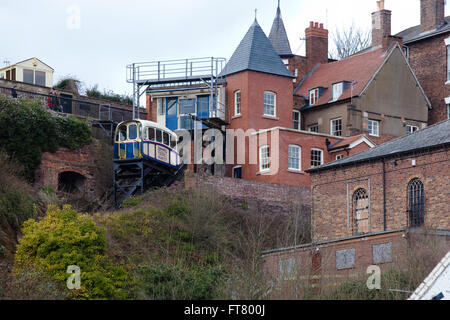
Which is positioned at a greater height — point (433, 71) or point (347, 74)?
point (433, 71)

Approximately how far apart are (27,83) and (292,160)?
15246 millimetres

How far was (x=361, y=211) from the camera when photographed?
3691cm

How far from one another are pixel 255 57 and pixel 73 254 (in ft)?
73.8

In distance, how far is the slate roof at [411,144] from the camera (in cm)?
3450

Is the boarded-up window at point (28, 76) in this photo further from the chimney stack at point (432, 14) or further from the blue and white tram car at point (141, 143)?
the chimney stack at point (432, 14)

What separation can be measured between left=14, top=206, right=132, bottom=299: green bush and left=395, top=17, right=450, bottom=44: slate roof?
28.4 metres

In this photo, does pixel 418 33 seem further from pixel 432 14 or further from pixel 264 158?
pixel 264 158

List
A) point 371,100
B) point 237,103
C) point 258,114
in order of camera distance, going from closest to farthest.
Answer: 1. point 258,114
2. point 237,103
3. point 371,100

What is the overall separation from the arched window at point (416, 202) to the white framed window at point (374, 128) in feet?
53.3

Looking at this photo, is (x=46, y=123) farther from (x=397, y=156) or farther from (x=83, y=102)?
(x=397, y=156)

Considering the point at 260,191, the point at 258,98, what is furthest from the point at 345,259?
the point at 258,98

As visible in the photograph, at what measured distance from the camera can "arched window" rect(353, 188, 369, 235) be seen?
120 feet

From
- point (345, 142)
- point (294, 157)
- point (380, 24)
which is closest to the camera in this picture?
point (294, 157)

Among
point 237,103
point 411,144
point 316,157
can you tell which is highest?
point 237,103
